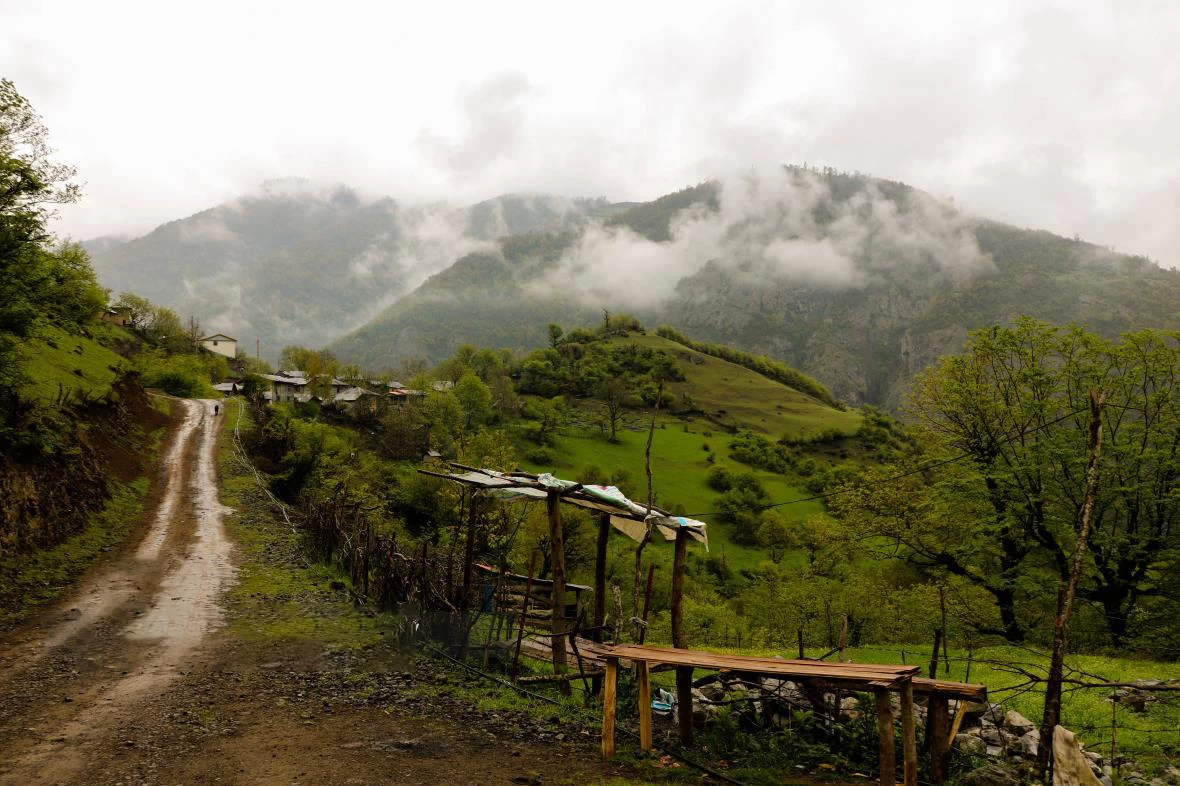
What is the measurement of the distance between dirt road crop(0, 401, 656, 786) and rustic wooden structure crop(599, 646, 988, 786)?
1.24 metres

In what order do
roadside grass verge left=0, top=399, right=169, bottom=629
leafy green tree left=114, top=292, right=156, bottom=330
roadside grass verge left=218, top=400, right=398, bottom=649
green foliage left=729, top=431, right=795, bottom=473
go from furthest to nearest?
green foliage left=729, top=431, right=795, bottom=473 → leafy green tree left=114, top=292, right=156, bottom=330 → roadside grass verge left=0, top=399, right=169, bottom=629 → roadside grass verge left=218, top=400, right=398, bottom=649

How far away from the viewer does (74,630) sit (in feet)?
51.7

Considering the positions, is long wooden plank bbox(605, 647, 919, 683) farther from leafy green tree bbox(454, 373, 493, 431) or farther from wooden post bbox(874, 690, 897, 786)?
leafy green tree bbox(454, 373, 493, 431)

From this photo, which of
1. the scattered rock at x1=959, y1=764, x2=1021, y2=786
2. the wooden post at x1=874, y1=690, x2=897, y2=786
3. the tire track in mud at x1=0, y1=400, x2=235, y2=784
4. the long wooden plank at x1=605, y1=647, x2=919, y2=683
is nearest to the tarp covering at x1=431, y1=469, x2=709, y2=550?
the long wooden plank at x1=605, y1=647, x2=919, y2=683

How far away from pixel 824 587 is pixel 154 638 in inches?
1133

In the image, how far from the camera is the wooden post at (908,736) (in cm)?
821

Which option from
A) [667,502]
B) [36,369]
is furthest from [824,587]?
[667,502]

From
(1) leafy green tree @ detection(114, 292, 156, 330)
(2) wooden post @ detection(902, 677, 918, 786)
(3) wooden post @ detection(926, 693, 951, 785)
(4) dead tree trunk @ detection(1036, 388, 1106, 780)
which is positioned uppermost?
(1) leafy green tree @ detection(114, 292, 156, 330)

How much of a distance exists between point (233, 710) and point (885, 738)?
10.7 m

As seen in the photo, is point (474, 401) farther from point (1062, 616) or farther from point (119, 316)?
point (1062, 616)

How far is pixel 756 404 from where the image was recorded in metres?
171

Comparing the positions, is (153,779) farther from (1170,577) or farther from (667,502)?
(667,502)

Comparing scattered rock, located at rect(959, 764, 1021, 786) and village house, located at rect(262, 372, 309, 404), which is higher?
village house, located at rect(262, 372, 309, 404)

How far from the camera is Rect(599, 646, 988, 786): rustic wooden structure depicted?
27.1 feet
